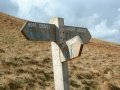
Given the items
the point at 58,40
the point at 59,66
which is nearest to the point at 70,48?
the point at 58,40

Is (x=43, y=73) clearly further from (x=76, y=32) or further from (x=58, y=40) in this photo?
(x=58, y=40)

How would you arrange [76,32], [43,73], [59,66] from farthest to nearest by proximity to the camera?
[43,73]
[76,32]
[59,66]

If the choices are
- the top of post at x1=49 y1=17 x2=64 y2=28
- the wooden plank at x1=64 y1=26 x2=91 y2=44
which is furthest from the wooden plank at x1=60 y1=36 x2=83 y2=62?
the top of post at x1=49 y1=17 x2=64 y2=28

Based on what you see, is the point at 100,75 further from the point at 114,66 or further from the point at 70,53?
the point at 70,53

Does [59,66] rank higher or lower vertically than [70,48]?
lower

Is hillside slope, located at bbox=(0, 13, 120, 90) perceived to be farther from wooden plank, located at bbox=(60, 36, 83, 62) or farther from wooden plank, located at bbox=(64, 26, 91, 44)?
wooden plank, located at bbox=(60, 36, 83, 62)

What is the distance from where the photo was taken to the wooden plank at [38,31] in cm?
619

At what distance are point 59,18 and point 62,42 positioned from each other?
49cm

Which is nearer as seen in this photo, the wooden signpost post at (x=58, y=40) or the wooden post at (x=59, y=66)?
the wooden signpost post at (x=58, y=40)

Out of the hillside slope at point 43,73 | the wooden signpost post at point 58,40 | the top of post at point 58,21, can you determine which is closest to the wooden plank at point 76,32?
the wooden signpost post at point 58,40

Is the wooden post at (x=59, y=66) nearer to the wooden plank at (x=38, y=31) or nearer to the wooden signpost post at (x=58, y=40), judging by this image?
the wooden signpost post at (x=58, y=40)

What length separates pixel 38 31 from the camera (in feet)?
21.0

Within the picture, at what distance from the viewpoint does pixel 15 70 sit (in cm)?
1611

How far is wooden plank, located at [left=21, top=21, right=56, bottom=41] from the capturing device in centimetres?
619
